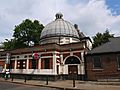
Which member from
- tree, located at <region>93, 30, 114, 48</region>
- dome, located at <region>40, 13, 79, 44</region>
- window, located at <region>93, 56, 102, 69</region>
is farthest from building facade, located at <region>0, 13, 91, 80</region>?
tree, located at <region>93, 30, 114, 48</region>

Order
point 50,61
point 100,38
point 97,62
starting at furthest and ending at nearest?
point 100,38
point 50,61
point 97,62

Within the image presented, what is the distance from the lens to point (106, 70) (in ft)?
90.4

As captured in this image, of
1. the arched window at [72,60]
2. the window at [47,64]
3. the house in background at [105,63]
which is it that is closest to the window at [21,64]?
the window at [47,64]

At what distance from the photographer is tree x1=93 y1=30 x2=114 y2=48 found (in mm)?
46375

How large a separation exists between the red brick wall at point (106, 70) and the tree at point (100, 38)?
60.4 feet

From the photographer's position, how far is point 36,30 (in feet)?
176

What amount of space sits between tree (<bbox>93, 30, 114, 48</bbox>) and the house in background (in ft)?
53.1

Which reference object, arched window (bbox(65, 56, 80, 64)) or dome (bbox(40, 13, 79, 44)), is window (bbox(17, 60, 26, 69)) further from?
arched window (bbox(65, 56, 80, 64))

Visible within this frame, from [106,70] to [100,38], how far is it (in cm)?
2060

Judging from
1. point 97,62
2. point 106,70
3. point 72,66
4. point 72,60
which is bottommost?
point 106,70

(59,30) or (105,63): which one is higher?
(59,30)

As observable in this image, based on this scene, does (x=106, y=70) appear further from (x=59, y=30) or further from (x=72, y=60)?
(x=59, y=30)

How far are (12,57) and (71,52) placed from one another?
12918mm

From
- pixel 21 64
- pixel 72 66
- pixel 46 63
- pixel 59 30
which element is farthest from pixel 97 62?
pixel 21 64
